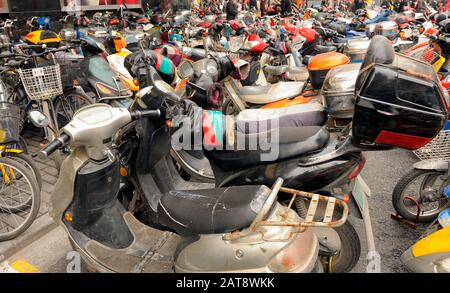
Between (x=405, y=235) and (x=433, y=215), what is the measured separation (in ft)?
1.03

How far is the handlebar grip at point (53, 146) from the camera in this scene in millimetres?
1560

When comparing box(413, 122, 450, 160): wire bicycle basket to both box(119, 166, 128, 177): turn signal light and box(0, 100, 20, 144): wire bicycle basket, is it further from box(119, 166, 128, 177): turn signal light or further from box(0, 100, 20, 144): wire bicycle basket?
box(0, 100, 20, 144): wire bicycle basket

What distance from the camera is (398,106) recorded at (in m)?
1.69

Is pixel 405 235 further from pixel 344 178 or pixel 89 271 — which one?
pixel 89 271

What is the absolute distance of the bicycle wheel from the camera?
2.70 meters

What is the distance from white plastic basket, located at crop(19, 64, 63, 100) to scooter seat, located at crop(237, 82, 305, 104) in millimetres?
2184

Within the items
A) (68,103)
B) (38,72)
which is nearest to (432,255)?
(38,72)

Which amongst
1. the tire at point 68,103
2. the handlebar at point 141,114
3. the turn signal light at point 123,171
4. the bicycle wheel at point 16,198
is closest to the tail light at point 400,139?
the handlebar at point 141,114

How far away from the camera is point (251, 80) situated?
17.9 feet

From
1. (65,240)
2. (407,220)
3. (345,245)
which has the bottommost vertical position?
(65,240)

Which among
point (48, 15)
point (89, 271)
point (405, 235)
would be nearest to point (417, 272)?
point (405, 235)

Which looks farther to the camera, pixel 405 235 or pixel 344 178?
pixel 405 235

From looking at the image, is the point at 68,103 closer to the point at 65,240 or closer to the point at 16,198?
the point at 16,198

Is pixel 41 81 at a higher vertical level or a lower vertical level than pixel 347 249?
higher
